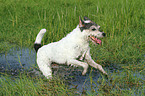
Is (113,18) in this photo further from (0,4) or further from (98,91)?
(0,4)

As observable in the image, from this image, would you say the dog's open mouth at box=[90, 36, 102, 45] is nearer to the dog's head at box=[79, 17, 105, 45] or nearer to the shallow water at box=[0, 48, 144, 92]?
the dog's head at box=[79, 17, 105, 45]

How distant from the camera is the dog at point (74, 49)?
14.2ft

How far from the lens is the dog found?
4.34m

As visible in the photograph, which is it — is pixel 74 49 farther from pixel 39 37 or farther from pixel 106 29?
pixel 106 29

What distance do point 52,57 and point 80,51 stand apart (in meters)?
0.64

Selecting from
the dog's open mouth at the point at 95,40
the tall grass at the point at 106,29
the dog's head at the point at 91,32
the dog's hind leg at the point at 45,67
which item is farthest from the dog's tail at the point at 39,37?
the tall grass at the point at 106,29

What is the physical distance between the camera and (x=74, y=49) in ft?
14.8

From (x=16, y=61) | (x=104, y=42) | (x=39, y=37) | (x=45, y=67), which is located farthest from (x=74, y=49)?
(x=104, y=42)

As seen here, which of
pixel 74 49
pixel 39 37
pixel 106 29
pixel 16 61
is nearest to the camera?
pixel 74 49

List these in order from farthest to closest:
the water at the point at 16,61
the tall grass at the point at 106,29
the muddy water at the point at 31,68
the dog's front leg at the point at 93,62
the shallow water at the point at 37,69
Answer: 1. the tall grass at the point at 106,29
2. the water at the point at 16,61
3. the dog's front leg at the point at 93,62
4. the muddy water at the point at 31,68
5. the shallow water at the point at 37,69

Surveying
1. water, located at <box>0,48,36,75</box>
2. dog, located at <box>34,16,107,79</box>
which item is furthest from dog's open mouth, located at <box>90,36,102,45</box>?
water, located at <box>0,48,36,75</box>

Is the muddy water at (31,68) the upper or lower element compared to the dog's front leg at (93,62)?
lower

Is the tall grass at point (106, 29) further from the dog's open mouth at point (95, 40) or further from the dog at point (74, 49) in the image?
the dog's open mouth at point (95, 40)

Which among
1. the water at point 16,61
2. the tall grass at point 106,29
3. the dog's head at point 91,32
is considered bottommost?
the water at point 16,61
